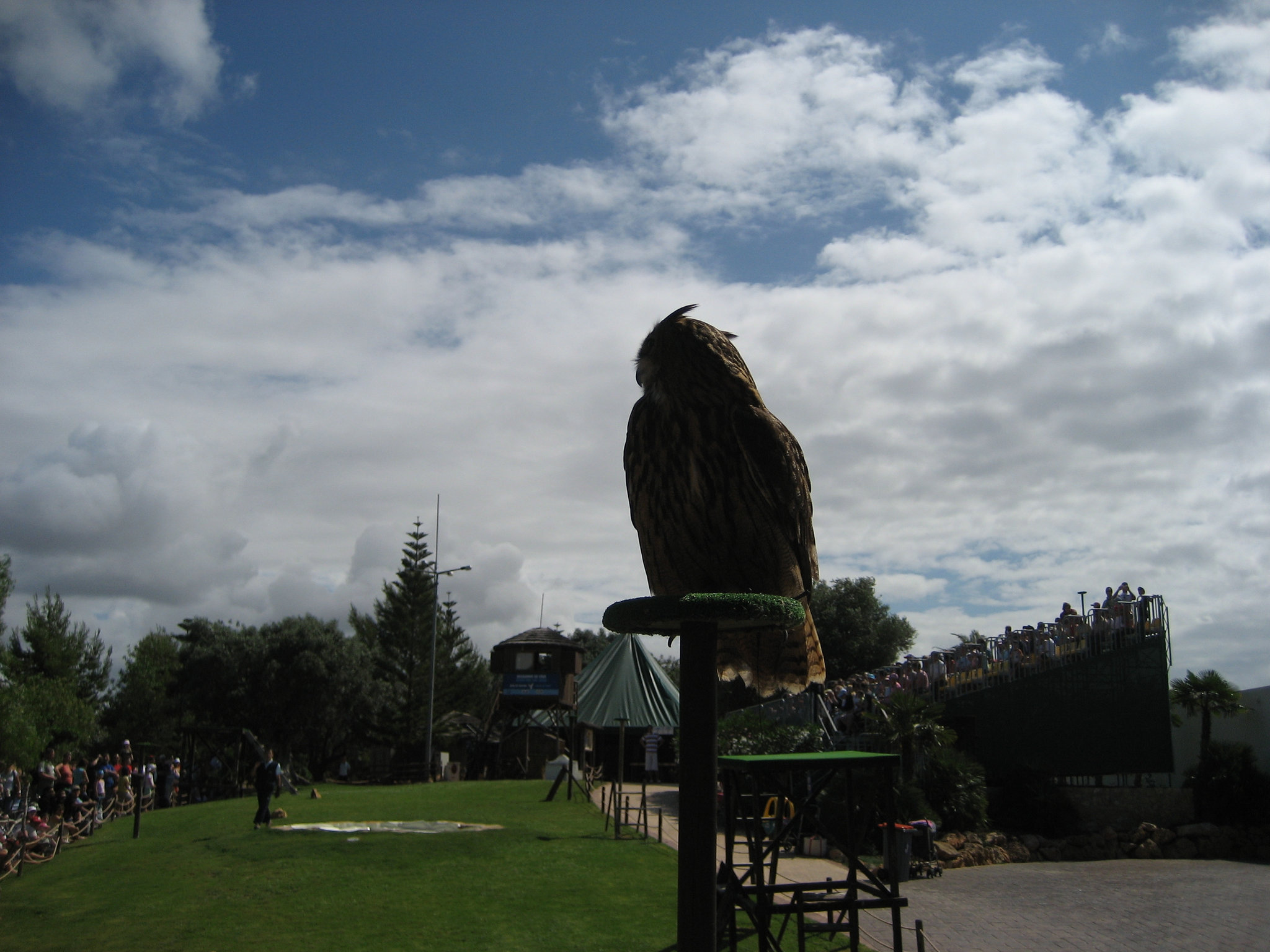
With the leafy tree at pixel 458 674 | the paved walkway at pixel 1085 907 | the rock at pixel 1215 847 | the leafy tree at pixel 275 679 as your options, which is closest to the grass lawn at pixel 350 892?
the paved walkway at pixel 1085 907

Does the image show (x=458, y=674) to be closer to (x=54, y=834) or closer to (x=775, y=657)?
(x=54, y=834)

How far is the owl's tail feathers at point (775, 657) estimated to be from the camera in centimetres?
437

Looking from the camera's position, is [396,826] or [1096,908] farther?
[396,826]

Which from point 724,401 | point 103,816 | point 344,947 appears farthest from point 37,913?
point 103,816

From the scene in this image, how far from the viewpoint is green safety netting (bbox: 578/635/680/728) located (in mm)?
31750

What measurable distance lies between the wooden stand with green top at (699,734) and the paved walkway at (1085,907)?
6.89 m

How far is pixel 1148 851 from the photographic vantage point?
17.5 m

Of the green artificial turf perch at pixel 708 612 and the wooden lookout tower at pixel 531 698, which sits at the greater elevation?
the green artificial turf perch at pixel 708 612

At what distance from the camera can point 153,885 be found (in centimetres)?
1158

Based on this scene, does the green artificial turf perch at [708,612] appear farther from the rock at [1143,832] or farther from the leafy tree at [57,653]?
the leafy tree at [57,653]

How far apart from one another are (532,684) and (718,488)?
104 feet

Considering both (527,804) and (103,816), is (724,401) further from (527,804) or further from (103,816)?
(103,816)

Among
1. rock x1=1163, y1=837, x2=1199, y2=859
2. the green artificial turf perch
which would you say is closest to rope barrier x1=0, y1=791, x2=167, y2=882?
the green artificial turf perch

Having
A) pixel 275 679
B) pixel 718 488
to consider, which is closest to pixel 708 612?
pixel 718 488
